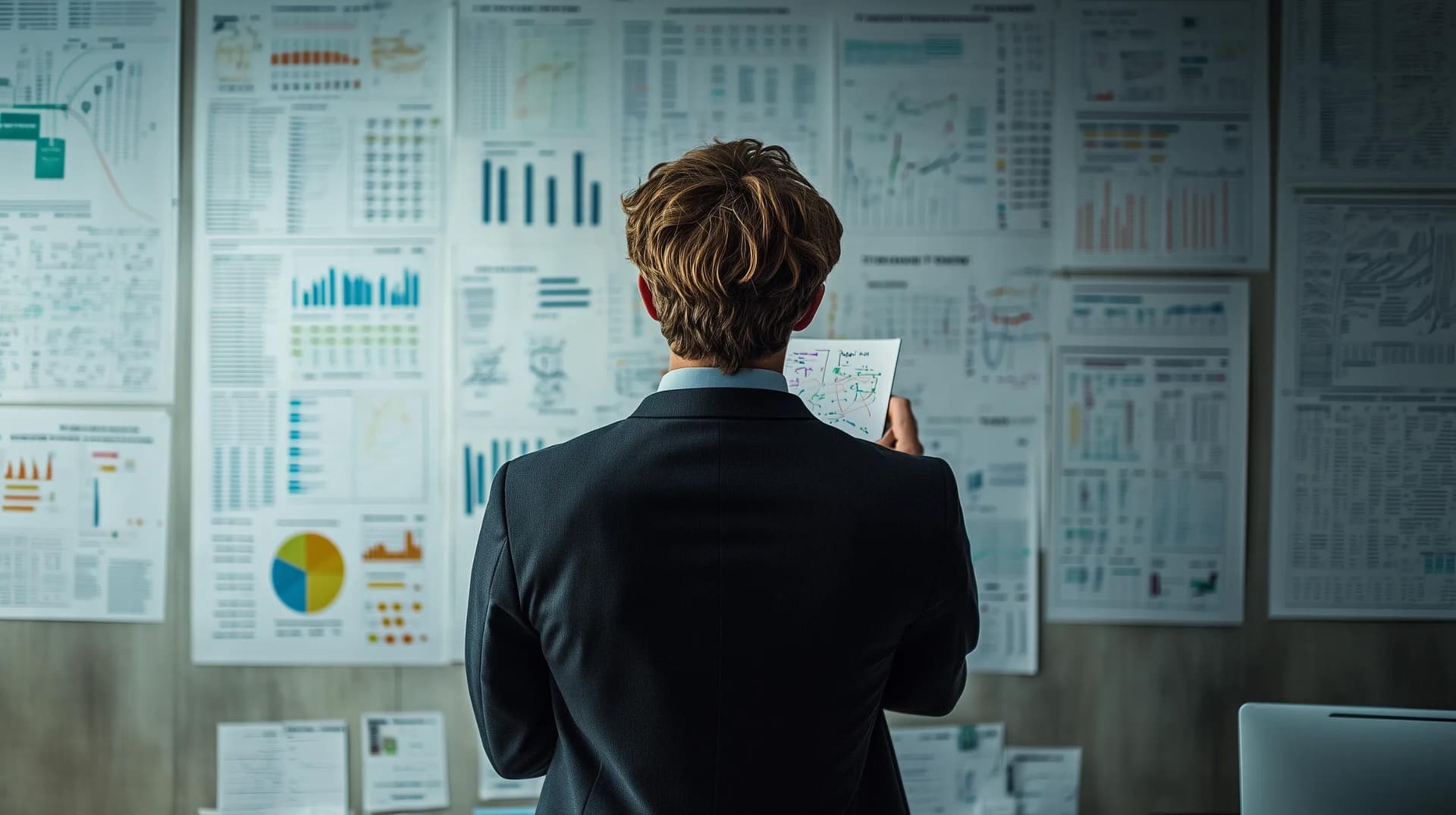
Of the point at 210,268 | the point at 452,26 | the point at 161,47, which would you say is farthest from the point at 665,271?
the point at 161,47

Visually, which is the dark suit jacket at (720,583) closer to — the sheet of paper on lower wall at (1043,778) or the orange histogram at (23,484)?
the sheet of paper on lower wall at (1043,778)

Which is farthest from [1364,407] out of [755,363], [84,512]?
[84,512]

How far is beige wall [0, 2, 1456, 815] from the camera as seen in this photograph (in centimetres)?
194

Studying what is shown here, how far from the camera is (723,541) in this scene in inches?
31.7

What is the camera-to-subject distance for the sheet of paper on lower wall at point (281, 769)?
77.1 inches

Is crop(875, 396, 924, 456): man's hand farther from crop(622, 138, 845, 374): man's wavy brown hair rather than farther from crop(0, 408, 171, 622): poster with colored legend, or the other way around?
crop(0, 408, 171, 622): poster with colored legend

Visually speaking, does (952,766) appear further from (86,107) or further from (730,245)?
(86,107)

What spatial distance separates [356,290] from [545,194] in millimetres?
461

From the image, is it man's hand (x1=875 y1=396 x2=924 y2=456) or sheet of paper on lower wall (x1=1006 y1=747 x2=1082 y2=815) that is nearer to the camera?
man's hand (x1=875 y1=396 x2=924 y2=456)

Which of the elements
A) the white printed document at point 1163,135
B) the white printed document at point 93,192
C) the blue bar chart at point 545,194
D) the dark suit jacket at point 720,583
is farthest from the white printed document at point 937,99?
the white printed document at point 93,192

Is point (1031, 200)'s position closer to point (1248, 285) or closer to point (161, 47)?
point (1248, 285)

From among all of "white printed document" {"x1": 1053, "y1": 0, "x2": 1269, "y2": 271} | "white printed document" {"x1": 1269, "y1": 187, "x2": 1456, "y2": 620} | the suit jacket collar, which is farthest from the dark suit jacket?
"white printed document" {"x1": 1269, "y1": 187, "x2": 1456, "y2": 620}

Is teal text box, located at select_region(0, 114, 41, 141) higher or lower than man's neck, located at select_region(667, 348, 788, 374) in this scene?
higher

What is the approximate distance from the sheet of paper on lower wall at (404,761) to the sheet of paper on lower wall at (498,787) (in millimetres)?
80
